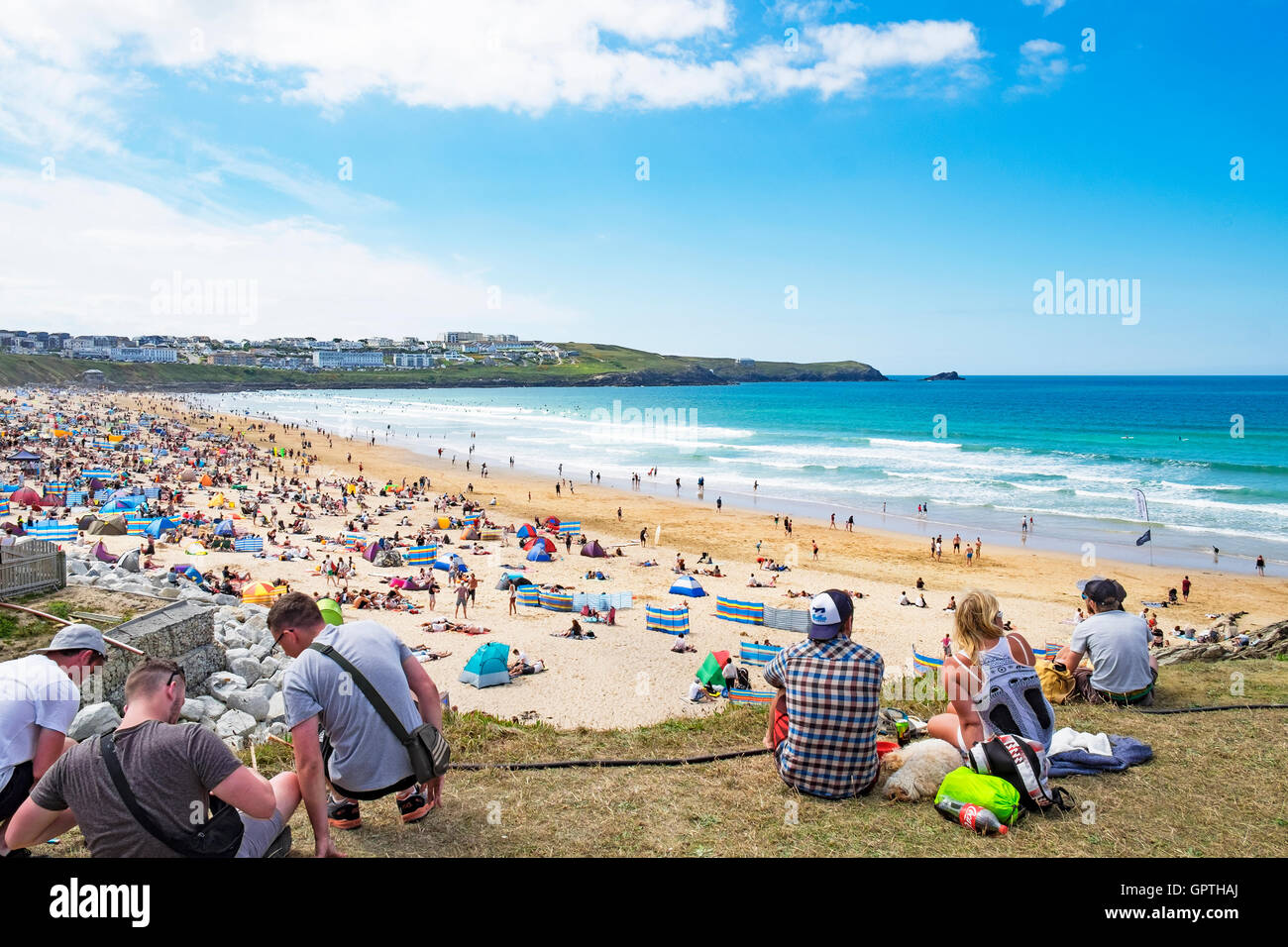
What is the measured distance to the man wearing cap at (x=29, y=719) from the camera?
145 inches

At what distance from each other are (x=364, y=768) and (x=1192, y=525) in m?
38.9

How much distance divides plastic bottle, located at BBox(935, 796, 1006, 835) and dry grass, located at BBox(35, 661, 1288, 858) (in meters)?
0.07

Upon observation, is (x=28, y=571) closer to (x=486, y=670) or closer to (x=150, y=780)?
(x=486, y=670)

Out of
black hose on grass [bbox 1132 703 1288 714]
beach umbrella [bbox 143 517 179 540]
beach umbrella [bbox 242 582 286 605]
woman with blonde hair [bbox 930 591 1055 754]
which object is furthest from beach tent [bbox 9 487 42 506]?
black hose on grass [bbox 1132 703 1288 714]

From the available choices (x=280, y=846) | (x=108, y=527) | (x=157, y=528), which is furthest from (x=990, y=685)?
(x=108, y=527)

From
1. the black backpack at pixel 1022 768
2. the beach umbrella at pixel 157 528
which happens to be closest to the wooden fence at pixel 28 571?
the black backpack at pixel 1022 768

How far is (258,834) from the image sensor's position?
3.54 meters

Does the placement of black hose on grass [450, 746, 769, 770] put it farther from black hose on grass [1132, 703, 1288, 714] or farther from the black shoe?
black hose on grass [1132, 703, 1288, 714]

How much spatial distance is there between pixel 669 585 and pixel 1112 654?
16.6 metres

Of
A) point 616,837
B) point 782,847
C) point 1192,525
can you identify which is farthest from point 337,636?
point 1192,525

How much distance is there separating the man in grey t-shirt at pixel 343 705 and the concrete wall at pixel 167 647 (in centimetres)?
528

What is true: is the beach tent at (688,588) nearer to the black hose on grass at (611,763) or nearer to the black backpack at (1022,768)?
the black hose on grass at (611,763)

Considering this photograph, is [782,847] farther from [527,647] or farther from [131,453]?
[131,453]
